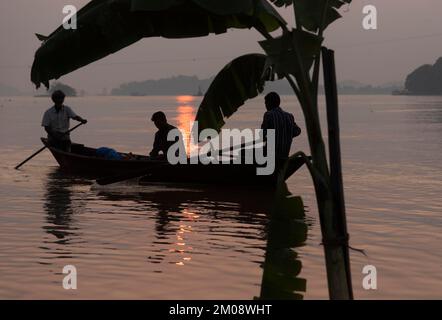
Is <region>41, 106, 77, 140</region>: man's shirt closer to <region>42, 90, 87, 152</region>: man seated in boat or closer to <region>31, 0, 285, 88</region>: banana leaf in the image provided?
<region>42, 90, 87, 152</region>: man seated in boat

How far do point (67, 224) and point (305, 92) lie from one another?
29.8ft

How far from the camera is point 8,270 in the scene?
10234mm

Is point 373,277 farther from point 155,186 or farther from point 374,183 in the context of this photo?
point 374,183

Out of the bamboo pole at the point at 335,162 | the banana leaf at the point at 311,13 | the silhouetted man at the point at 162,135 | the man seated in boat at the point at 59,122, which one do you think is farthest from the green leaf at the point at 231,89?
the man seated in boat at the point at 59,122

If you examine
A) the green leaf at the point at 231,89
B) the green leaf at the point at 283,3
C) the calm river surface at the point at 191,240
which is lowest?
the calm river surface at the point at 191,240

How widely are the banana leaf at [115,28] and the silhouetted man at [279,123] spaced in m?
8.50

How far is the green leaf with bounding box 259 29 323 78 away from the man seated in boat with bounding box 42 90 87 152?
1496cm

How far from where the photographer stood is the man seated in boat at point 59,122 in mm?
20923

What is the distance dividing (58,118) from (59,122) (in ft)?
0.65

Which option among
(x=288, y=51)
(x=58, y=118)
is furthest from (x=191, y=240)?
(x=58, y=118)

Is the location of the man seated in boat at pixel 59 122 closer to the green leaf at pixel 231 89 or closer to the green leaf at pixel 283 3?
the green leaf at pixel 231 89


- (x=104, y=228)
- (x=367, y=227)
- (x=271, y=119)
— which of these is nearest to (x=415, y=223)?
(x=367, y=227)

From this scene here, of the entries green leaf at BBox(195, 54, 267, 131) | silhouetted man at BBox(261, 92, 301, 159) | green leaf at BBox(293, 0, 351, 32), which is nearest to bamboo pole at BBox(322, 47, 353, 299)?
green leaf at BBox(293, 0, 351, 32)

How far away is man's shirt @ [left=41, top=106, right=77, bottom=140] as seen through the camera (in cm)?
2102
